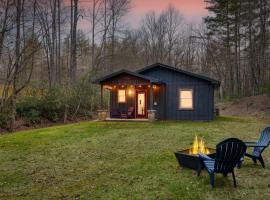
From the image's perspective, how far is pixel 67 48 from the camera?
93.5 feet

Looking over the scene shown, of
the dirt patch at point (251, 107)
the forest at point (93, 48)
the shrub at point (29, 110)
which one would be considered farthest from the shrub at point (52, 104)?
the dirt patch at point (251, 107)

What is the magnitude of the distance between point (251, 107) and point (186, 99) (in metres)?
9.32

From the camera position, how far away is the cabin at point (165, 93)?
17.6m

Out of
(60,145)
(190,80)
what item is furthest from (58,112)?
(60,145)

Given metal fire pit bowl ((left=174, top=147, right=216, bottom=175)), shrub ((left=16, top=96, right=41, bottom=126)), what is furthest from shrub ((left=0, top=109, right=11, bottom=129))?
metal fire pit bowl ((left=174, top=147, right=216, bottom=175))

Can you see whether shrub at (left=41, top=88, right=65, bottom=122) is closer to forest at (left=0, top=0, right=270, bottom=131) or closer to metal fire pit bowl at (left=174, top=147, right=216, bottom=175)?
forest at (left=0, top=0, right=270, bottom=131)

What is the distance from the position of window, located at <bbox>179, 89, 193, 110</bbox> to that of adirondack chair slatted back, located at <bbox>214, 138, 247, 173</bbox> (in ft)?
41.2

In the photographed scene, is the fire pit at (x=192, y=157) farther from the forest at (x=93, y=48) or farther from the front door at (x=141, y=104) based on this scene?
the front door at (x=141, y=104)

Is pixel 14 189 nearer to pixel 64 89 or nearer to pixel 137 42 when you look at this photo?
pixel 64 89

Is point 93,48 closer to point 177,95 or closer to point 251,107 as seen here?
point 177,95

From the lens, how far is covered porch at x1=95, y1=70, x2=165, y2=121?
17844mm

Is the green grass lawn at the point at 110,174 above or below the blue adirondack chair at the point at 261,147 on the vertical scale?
below

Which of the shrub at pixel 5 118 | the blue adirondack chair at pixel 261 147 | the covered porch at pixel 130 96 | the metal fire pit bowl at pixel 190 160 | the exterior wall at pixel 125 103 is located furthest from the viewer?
the exterior wall at pixel 125 103

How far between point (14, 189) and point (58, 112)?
15.1 metres
